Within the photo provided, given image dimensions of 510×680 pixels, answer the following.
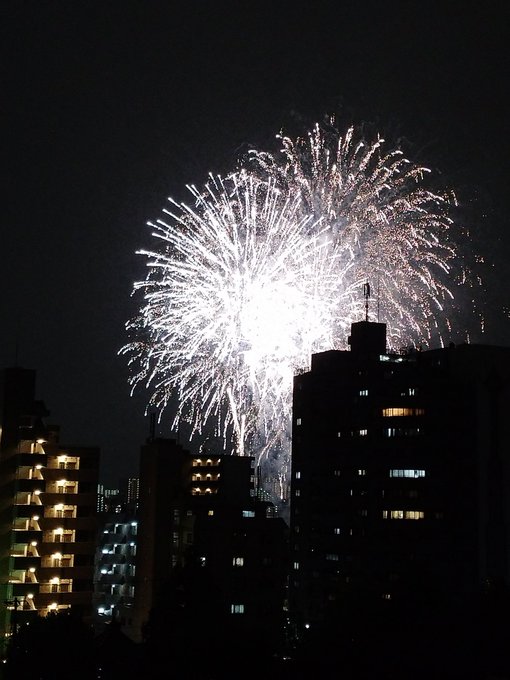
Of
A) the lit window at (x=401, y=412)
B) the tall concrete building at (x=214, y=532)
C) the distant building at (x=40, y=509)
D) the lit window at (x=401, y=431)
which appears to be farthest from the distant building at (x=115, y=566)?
the distant building at (x=40, y=509)

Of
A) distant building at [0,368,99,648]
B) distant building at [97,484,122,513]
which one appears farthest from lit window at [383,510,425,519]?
distant building at [97,484,122,513]

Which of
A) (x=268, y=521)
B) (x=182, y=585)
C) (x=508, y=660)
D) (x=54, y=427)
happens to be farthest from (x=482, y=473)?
(x=182, y=585)

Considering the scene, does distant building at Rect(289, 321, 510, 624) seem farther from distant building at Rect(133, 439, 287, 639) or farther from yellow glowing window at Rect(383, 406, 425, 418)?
distant building at Rect(133, 439, 287, 639)

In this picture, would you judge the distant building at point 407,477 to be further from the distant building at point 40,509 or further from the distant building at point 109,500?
the distant building at point 109,500

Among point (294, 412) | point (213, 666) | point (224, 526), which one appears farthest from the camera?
point (294, 412)

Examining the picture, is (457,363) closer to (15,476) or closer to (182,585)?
(15,476)

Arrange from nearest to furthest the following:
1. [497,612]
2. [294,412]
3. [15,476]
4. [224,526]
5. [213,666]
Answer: [213,666] < [497,612] < [15,476] < [224,526] < [294,412]
